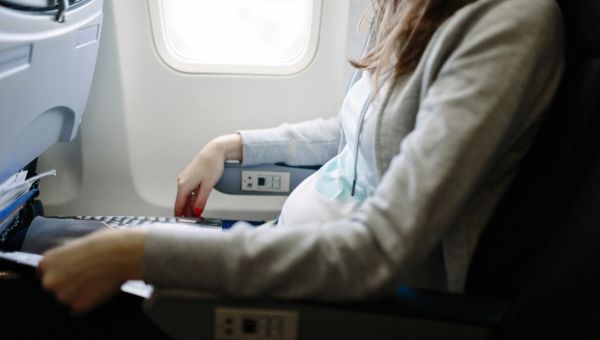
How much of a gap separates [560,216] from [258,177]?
0.80m

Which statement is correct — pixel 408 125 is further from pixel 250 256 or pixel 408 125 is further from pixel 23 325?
pixel 23 325

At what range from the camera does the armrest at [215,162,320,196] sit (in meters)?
1.33

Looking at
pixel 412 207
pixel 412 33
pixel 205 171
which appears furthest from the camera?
pixel 205 171

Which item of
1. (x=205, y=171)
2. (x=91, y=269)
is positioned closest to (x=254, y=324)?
(x=91, y=269)

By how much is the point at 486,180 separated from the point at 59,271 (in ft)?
2.07

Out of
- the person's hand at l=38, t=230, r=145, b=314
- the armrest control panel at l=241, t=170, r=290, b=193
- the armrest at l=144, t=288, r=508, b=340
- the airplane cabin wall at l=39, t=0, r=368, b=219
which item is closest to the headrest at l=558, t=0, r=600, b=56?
the armrest at l=144, t=288, r=508, b=340

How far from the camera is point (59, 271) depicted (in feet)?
2.12

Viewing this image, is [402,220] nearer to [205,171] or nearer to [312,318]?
[312,318]

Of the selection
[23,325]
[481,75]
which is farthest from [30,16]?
[481,75]

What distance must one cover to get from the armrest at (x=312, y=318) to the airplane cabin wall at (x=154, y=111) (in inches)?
44.7

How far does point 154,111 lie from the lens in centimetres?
171

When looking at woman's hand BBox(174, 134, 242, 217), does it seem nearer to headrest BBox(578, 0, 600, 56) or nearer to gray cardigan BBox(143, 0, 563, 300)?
gray cardigan BBox(143, 0, 563, 300)

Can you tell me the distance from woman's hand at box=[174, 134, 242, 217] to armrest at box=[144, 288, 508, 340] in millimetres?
632

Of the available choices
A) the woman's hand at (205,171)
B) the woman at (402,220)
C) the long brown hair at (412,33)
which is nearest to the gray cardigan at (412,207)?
the woman at (402,220)
